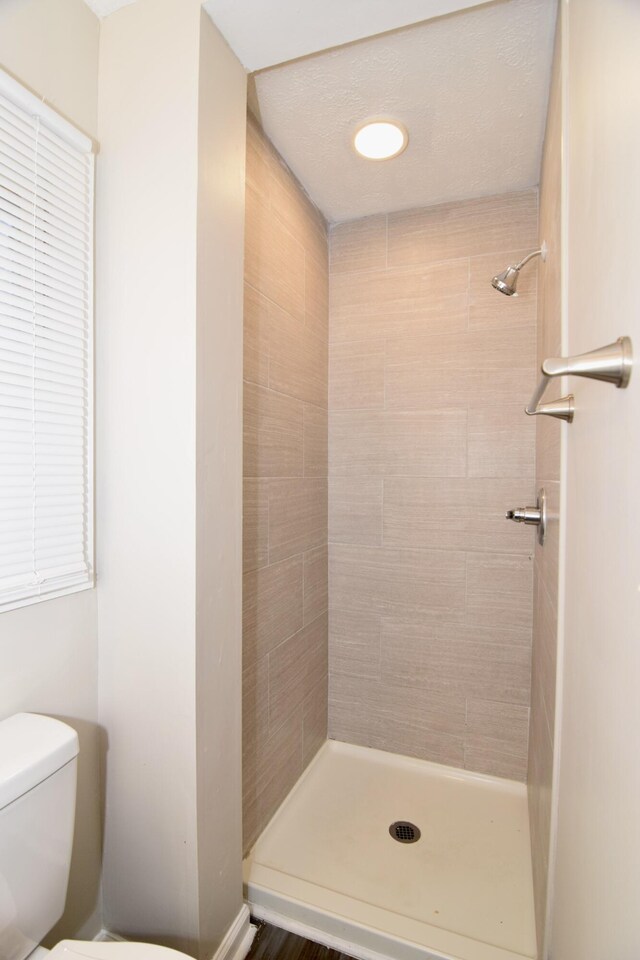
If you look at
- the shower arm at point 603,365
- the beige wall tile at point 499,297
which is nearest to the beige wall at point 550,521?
the beige wall tile at point 499,297

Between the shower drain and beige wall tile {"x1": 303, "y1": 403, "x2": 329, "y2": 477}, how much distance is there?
1.34 meters

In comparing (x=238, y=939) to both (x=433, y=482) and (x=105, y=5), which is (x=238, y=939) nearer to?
(x=433, y=482)

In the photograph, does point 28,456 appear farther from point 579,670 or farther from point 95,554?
point 579,670

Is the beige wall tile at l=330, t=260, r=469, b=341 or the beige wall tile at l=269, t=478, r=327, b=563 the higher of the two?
the beige wall tile at l=330, t=260, r=469, b=341

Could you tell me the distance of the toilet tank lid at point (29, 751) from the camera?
0.82 m

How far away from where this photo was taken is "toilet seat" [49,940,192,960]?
2.75ft

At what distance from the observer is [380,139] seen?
159 cm

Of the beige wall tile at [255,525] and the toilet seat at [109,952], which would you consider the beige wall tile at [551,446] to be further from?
the toilet seat at [109,952]

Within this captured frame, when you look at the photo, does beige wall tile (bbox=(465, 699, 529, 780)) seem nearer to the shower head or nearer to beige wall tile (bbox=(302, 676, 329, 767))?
beige wall tile (bbox=(302, 676, 329, 767))

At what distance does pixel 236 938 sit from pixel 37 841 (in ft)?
2.47

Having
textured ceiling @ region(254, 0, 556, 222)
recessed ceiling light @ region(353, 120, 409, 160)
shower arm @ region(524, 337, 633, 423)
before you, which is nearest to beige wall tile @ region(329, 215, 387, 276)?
textured ceiling @ region(254, 0, 556, 222)

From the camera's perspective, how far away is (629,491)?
490 mm

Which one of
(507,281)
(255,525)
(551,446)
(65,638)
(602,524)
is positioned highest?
(507,281)

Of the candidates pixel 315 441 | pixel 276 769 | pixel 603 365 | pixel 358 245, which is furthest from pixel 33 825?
pixel 358 245
